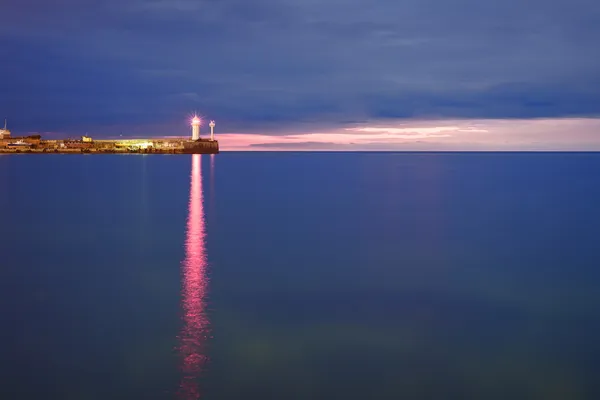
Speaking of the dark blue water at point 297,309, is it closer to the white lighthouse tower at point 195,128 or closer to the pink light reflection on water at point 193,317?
the pink light reflection on water at point 193,317

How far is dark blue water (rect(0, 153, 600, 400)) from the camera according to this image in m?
11.9

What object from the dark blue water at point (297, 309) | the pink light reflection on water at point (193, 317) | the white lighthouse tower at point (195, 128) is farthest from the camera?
the white lighthouse tower at point (195, 128)

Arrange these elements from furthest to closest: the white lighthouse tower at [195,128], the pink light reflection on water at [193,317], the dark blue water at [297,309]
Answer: the white lighthouse tower at [195,128] < the dark blue water at [297,309] < the pink light reflection on water at [193,317]

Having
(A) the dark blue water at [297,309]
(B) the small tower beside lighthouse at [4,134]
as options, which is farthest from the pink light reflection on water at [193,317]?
(B) the small tower beside lighthouse at [4,134]

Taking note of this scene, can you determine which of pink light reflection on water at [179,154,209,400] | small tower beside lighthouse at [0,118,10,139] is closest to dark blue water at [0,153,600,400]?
pink light reflection on water at [179,154,209,400]

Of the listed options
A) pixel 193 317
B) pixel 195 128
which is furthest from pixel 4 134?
pixel 193 317

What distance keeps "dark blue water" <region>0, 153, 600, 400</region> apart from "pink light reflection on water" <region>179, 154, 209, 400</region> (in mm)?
56

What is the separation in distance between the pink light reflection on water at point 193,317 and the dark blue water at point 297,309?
0.18 ft

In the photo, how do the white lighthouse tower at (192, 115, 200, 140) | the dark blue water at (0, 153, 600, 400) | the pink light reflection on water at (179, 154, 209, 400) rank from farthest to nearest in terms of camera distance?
the white lighthouse tower at (192, 115, 200, 140)
the dark blue water at (0, 153, 600, 400)
the pink light reflection on water at (179, 154, 209, 400)

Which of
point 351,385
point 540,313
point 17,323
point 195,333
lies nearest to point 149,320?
point 195,333

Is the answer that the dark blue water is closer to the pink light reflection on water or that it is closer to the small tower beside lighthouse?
the pink light reflection on water

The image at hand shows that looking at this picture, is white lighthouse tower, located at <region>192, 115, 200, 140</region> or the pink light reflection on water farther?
white lighthouse tower, located at <region>192, 115, 200, 140</region>

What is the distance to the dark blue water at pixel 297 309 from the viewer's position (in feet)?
38.9

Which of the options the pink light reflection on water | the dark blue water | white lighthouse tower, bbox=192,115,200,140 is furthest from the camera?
white lighthouse tower, bbox=192,115,200,140
